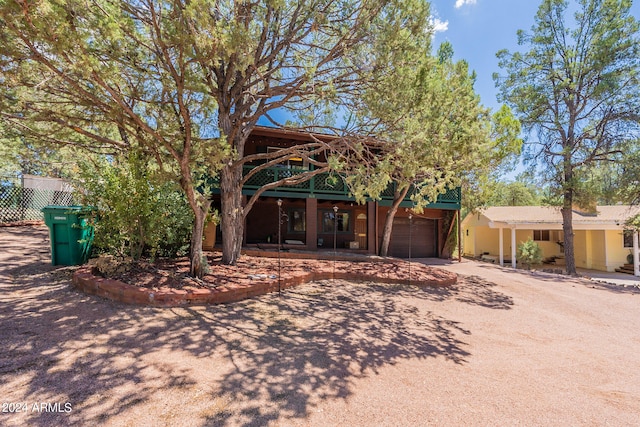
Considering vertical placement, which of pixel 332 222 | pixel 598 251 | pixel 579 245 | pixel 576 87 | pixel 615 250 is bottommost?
pixel 598 251

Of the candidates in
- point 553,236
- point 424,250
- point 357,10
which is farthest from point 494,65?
point 357,10

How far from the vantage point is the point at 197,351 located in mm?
3254

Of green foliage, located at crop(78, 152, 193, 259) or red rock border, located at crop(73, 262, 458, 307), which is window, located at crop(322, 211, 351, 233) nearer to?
red rock border, located at crop(73, 262, 458, 307)

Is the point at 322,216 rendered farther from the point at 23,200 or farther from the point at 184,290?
the point at 23,200

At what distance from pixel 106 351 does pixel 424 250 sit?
14.2 m

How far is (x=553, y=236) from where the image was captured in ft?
64.5

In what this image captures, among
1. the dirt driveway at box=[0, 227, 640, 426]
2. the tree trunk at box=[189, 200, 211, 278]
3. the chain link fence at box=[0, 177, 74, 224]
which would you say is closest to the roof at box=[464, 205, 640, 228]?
the dirt driveway at box=[0, 227, 640, 426]

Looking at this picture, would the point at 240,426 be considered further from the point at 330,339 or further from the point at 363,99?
the point at 363,99

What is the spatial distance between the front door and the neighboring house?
9275 mm

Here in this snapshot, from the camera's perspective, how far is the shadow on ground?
2348 millimetres

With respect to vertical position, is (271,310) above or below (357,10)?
below

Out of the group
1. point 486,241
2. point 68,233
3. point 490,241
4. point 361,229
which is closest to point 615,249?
point 490,241

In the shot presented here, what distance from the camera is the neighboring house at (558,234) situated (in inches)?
650

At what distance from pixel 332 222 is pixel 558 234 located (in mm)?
15859
